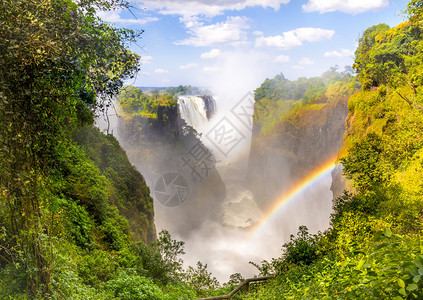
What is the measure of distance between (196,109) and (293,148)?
21.7 m

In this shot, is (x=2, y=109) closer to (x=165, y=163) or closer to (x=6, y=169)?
(x=6, y=169)

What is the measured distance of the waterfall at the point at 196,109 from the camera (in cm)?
5015

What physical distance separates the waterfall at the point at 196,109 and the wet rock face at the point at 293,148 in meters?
10.7

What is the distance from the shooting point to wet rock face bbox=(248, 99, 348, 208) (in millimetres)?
33000

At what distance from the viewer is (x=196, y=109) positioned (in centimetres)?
5366

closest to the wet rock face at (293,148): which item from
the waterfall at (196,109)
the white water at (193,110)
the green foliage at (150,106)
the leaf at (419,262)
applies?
the waterfall at (196,109)

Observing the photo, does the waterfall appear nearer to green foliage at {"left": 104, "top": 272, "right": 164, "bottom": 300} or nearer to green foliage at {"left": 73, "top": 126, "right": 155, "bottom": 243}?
green foliage at {"left": 73, "top": 126, "right": 155, "bottom": 243}

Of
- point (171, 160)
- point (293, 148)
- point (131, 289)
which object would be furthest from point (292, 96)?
point (131, 289)

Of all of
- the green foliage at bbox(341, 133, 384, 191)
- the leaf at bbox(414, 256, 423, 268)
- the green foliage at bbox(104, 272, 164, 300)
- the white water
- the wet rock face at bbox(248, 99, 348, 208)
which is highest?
the white water

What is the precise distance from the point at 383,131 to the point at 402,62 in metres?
8.11

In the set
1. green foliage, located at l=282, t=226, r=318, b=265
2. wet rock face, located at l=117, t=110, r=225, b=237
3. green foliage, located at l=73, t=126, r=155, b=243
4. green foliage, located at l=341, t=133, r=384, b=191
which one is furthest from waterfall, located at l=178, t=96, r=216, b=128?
green foliage, located at l=282, t=226, r=318, b=265

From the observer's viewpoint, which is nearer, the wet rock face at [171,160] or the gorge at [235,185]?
the gorge at [235,185]

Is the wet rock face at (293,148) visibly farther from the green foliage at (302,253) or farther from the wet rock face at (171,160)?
the wet rock face at (171,160)

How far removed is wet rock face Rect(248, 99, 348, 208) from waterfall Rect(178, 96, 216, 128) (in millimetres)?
10705
